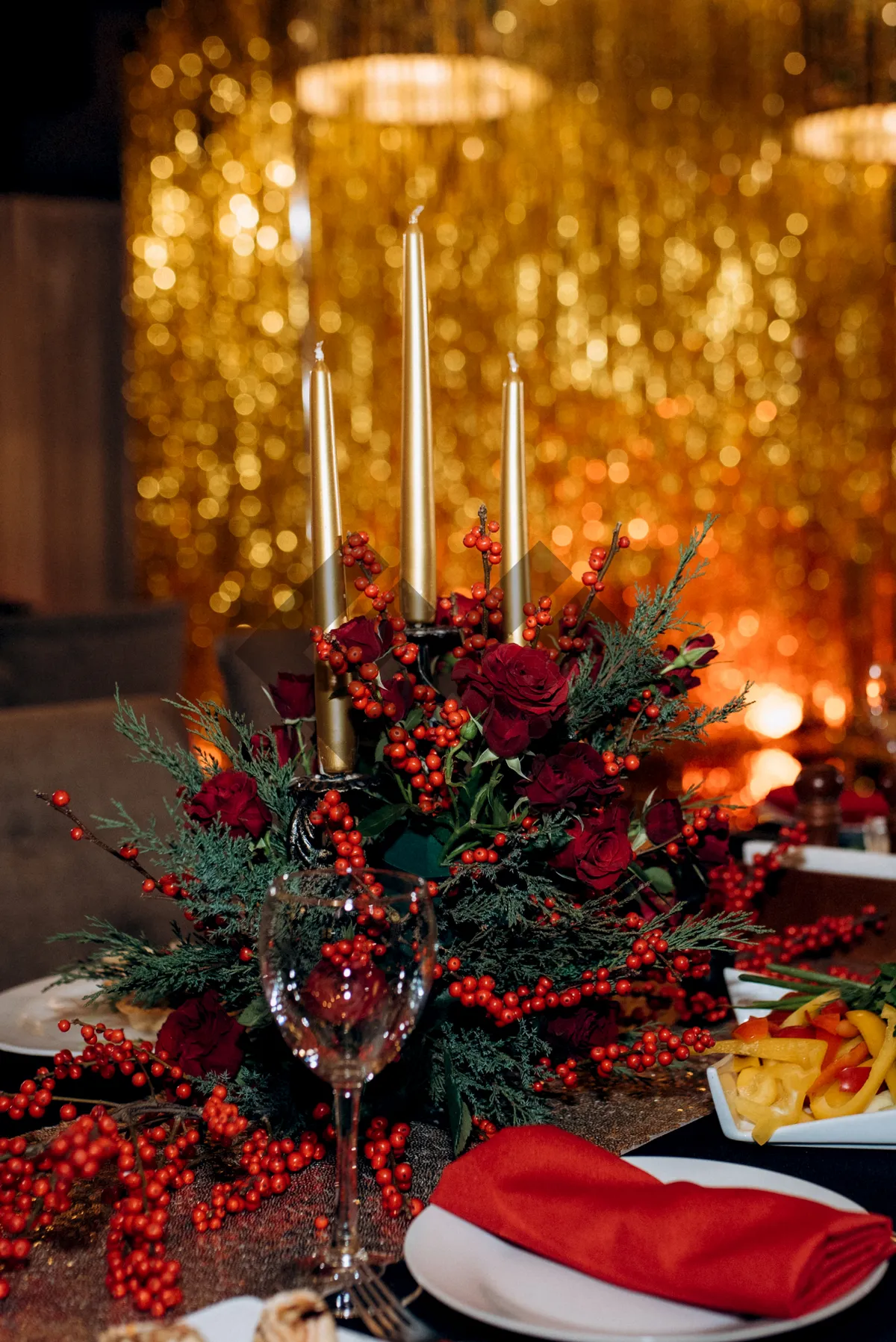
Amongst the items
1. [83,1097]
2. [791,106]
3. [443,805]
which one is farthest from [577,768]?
[791,106]

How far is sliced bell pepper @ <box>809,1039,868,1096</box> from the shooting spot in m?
0.81

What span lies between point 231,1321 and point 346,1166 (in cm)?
9

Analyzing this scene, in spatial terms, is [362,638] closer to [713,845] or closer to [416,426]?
[416,426]

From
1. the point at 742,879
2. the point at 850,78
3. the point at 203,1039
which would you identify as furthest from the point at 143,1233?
the point at 850,78

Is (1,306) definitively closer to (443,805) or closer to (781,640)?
(781,640)

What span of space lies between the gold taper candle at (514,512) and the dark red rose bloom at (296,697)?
13 centimetres

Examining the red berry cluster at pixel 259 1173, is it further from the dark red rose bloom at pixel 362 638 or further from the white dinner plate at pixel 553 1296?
the dark red rose bloom at pixel 362 638

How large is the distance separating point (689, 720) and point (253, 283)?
3276 millimetres

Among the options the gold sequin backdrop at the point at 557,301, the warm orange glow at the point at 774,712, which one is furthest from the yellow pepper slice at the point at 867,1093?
the warm orange glow at the point at 774,712

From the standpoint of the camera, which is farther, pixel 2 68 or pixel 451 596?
pixel 2 68

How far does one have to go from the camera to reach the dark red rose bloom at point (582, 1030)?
83 centimetres

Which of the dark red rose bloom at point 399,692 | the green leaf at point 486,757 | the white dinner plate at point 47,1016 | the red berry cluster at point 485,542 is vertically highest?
the red berry cluster at point 485,542

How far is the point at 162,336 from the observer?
3.93 meters

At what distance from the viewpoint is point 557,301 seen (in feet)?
13.7
